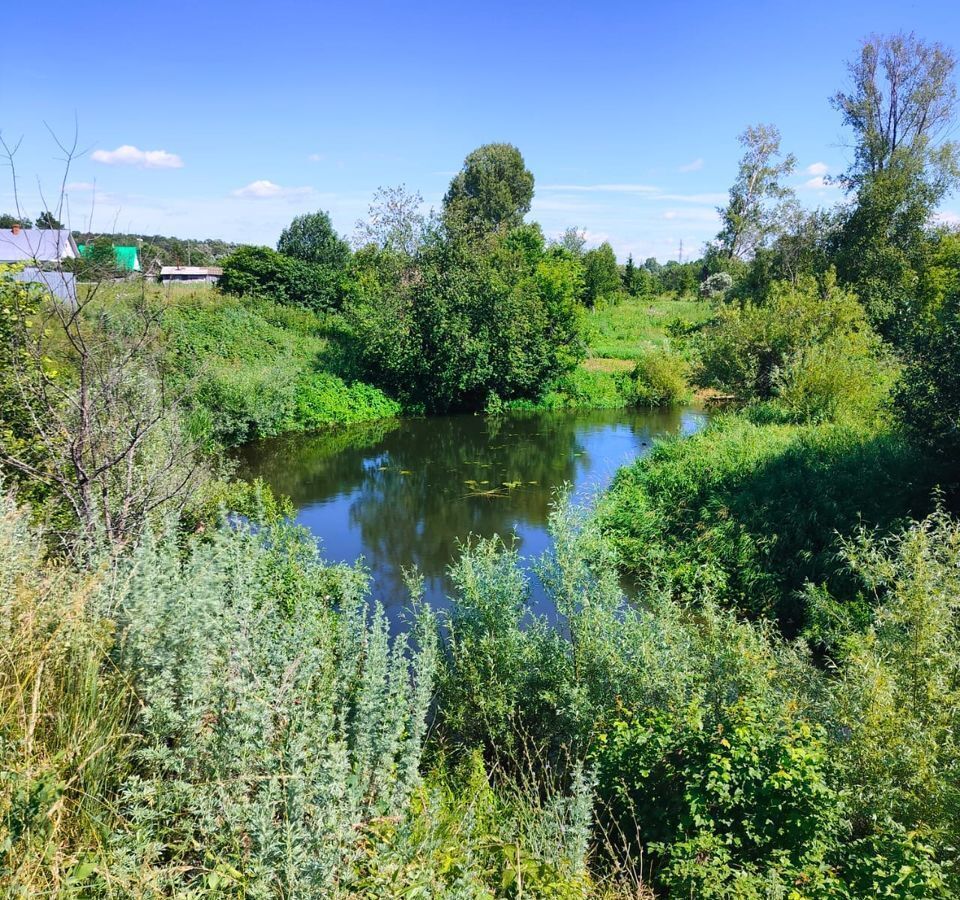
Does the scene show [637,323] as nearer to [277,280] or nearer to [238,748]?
[277,280]

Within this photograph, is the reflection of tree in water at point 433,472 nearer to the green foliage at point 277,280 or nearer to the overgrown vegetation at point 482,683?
the overgrown vegetation at point 482,683

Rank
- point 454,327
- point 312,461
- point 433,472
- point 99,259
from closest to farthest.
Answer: point 99,259, point 433,472, point 312,461, point 454,327

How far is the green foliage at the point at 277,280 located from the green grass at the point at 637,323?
11121mm

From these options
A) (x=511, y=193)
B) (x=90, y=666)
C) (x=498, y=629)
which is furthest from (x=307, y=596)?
(x=511, y=193)

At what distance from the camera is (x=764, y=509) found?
9.61m

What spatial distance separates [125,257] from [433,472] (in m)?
9.68

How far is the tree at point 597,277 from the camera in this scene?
36.7 meters

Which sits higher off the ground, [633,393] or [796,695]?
[633,393]

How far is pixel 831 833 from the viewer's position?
3.23 meters

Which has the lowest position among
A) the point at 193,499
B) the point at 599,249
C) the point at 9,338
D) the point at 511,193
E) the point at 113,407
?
the point at 193,499

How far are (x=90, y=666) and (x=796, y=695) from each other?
4169 mm

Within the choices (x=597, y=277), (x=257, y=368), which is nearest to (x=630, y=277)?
(x=597, y=277)

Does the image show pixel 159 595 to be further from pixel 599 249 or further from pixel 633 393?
pixel 599 249

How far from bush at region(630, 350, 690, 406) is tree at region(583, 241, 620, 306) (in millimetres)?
13925
